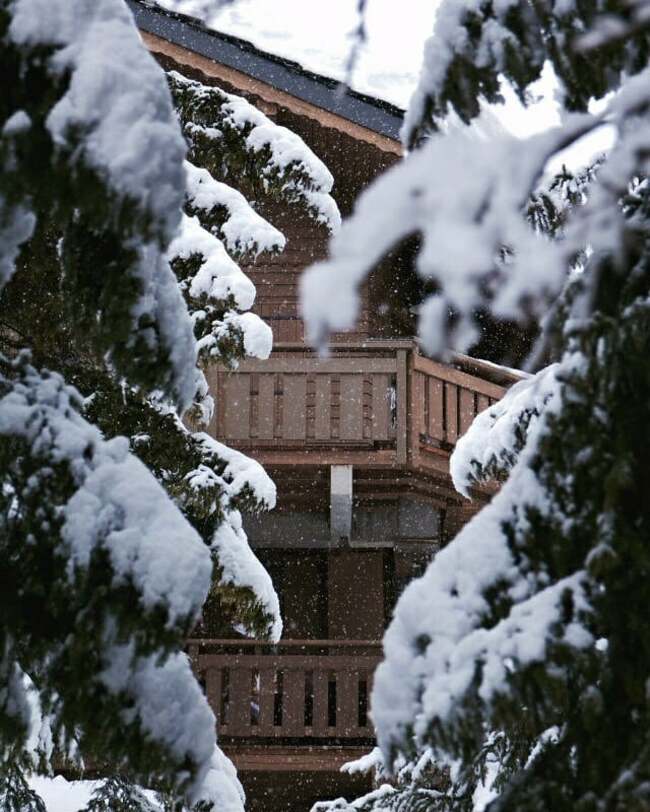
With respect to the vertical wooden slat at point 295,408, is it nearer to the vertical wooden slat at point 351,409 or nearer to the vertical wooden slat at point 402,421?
the vertical wooden slat at point 351,409

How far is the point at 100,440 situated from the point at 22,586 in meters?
0.51

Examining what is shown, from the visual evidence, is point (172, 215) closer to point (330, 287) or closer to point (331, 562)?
point (330, 287)

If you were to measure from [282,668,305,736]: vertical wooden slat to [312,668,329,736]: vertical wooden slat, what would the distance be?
5.2 inches

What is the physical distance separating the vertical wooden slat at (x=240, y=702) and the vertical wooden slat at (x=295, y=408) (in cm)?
246

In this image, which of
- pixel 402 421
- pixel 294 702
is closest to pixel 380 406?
pixel 402 421

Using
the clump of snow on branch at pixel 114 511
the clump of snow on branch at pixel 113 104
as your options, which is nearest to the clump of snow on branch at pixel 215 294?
the clump of snow on branch at pixel 114 511

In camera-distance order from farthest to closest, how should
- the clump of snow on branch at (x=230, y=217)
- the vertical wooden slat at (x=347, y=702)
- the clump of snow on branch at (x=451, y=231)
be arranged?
the vertical wooden slat at (x=347, y=702) < the clump of snow on branch at (x=230, y=217) < the clump of snow on branch at (x=451, y=231)

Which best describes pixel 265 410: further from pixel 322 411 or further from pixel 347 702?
pixel 347 702

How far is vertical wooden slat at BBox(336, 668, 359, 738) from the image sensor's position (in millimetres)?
12891

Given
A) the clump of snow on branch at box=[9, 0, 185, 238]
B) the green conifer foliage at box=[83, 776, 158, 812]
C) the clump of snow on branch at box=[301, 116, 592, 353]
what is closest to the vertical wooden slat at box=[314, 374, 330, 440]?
the green conifer foliage at box=[83, 776, 158, 812]

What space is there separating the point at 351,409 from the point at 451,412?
1.32 m

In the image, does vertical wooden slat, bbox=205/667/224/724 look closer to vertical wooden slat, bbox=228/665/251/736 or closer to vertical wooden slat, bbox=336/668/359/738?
vertical wooden slat, bbox=228/665/251/736

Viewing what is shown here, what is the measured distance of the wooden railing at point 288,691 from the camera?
12898 millimetres

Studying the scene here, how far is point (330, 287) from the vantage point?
1.76 m
